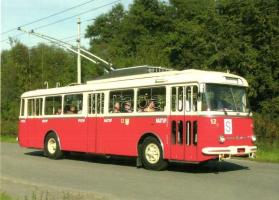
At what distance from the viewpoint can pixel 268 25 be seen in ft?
133

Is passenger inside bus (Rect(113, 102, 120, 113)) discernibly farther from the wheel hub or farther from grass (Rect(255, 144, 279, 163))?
grass (Rect(255, 144, 279, 163))

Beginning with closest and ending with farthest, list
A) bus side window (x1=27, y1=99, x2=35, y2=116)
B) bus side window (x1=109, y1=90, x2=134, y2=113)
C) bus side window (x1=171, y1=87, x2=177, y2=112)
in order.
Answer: bus side window (x1=171, y1=87, x2=177, y2=112) < bus side window (x1=109, y1=90, x2=134, y2=113) < bus side window (x1=27, y1=99, x2=35, y2=116)

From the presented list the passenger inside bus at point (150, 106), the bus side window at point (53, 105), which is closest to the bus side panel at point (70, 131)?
the bus side window at point (53, 105)

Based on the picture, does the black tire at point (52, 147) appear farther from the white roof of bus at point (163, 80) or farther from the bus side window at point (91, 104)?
Answer: the bus side window at point (91, 104)

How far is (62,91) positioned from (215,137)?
807 centimetres

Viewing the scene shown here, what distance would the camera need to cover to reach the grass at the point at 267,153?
20342mm

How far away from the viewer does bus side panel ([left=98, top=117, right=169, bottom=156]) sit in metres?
16.8

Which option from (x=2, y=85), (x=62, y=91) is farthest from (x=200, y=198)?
(x=2, y=85)

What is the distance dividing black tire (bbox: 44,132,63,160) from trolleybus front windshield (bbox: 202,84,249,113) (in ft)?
25.6

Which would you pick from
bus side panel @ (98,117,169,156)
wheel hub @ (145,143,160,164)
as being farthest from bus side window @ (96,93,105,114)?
wheel hub @ (145,143,160,164)

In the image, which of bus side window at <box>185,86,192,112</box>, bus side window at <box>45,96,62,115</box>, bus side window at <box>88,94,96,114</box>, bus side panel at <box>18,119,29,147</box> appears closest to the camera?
bus side window at <box>185,86,192,112</box>

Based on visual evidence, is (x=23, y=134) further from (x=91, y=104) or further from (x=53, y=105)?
(x=91, y=104)

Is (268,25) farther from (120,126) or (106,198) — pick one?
(106,198)

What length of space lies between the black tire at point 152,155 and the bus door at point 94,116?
2.63m
